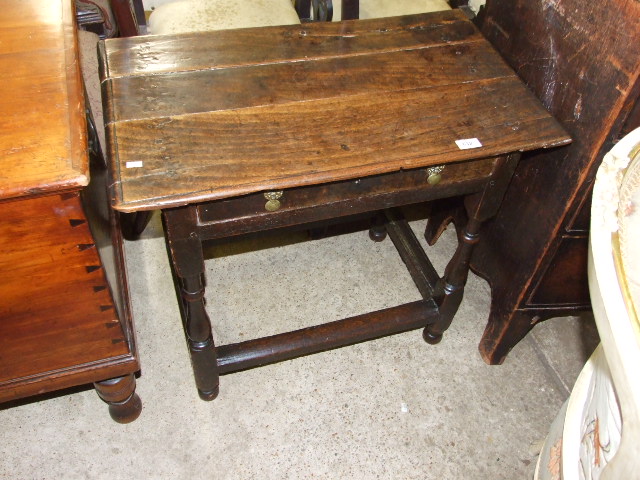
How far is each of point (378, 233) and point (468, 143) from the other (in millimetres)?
922

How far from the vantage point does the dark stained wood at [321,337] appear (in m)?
1.53

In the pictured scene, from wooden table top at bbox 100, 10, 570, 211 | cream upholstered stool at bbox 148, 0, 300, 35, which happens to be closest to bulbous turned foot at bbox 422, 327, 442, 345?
wooden table top at bbox 100, 10, 570, 211

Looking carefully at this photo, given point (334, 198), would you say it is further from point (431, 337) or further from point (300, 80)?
point (431, 337)

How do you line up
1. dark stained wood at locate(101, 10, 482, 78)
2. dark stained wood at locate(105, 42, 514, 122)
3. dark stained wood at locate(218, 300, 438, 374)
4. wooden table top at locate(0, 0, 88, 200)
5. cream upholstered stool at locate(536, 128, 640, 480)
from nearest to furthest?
cream upholstered stool at locate(536, 128, 640, 480) → wooden table top at locate(0, 0, 88, 200) → dark stained wood at locate(105, 42, 514, 122) → dark stained wood at locate(101, 10, 482, 78) → dark stained wood at locate(218, 300, 438, 374)

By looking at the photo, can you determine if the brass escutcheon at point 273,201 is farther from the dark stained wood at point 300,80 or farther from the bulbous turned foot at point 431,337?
the bulbous turned foot at point 431,337

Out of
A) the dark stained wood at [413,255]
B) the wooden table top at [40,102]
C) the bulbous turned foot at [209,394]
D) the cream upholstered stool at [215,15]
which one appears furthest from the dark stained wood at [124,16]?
the bulbous turned foot at [209,394]

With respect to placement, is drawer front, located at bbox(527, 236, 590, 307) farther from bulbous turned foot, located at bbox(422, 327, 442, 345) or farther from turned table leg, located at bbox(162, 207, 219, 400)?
turned table leg, located at bbox(162, 207, 219, 400)

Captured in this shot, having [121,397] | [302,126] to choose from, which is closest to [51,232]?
[302,126]

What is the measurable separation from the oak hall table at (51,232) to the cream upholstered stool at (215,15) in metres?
0.56

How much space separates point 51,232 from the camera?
3.38 ft

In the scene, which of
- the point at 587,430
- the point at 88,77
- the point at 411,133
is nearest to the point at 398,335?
the point at 411,133

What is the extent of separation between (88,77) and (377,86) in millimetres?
922

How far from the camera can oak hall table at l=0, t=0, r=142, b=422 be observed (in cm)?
97

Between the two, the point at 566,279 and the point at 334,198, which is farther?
the point at 566,279
